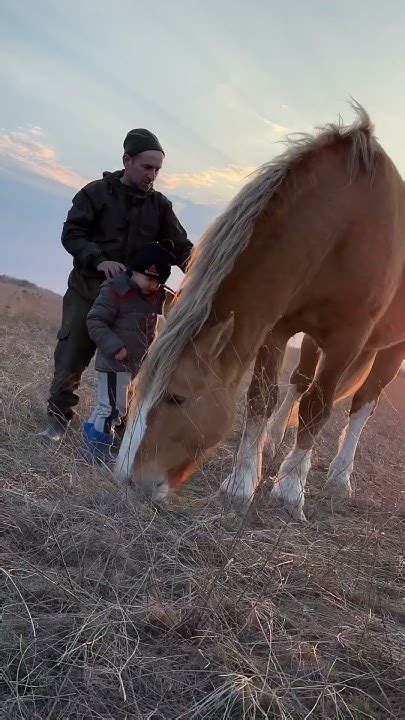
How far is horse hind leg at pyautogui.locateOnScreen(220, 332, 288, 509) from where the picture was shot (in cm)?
353

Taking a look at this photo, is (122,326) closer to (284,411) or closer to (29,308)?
(284,411)

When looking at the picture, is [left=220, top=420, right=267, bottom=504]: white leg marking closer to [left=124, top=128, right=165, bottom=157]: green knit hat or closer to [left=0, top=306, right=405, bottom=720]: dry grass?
[left=0, top=306, right=405, bottom=720]: dry grass

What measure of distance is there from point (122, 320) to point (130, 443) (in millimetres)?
1360

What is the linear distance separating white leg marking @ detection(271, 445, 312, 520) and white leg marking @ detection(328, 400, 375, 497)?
1.29ft

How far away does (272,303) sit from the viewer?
3.59 meters

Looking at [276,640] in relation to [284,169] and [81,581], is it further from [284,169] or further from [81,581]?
[284,169]

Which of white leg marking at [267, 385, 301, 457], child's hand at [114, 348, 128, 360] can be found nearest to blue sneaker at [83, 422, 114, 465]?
child's hand at [114, 348, 128, 360]

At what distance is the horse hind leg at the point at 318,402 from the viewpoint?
393cm

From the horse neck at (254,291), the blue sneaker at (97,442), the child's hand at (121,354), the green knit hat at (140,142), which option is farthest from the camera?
the green knit hat at (140,142)

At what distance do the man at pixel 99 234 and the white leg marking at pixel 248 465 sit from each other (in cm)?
136

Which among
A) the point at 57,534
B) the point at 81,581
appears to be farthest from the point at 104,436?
the point at 81,581

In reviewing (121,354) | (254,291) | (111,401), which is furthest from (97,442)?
(254,291)

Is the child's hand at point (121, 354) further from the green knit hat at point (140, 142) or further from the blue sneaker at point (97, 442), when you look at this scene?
the green knit hat at point (140, 142)

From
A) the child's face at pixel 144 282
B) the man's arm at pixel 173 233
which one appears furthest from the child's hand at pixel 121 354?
the man's arm at pixel 173 233
